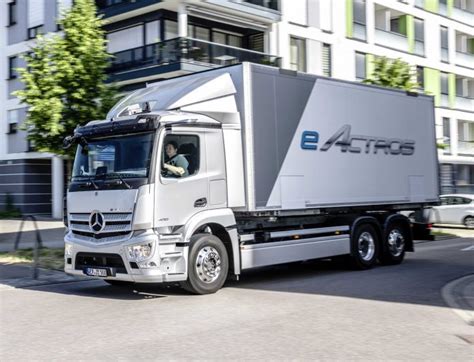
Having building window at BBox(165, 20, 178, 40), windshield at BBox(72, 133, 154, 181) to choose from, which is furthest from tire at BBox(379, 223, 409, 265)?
building window at BBox(165, 20, 178, 40)

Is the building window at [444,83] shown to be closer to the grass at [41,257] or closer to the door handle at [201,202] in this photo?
the grass at [41,257]

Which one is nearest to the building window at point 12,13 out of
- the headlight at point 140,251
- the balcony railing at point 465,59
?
the balcony railing at point 465,59

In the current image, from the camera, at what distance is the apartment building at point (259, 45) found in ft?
82.2

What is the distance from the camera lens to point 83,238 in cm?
970

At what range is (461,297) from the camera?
9281 mm

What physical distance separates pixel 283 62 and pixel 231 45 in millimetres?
2383


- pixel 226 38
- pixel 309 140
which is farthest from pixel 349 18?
pixel 309 140

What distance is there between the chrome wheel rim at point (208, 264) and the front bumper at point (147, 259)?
1.00 ft

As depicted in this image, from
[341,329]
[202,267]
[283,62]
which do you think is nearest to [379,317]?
[341,329]

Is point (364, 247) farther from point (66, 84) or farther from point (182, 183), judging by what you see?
point (66, 84)

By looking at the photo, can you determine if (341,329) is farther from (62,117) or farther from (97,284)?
(62,117)

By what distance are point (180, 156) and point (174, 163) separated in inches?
7.0

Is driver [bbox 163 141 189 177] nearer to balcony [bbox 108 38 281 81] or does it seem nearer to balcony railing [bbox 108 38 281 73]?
balcony [bbox 108 38 281 81]

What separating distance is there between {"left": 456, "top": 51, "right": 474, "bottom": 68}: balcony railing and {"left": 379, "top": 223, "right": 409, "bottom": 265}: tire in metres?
30.9
